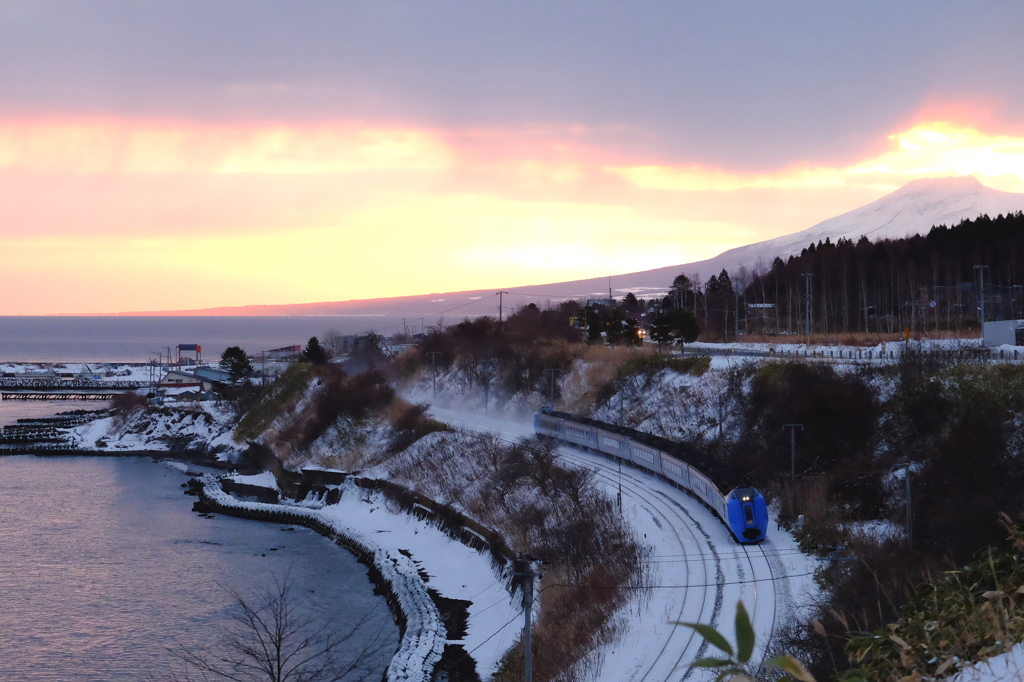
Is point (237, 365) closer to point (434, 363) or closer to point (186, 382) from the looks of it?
point (186, 382)

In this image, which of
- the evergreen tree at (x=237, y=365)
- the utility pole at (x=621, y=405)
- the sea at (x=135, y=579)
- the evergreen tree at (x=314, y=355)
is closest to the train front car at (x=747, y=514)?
the sea at (x=135, y=579)

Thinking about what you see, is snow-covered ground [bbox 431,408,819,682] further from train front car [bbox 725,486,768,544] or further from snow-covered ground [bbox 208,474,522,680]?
snow-covered ground [bbox 208,474,522,680]

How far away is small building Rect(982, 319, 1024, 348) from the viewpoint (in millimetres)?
47094

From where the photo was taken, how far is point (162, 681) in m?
26.3

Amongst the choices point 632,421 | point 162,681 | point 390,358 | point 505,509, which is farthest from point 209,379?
point 162,681

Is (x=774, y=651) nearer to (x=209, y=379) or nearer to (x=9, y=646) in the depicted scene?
(x=9, y=646)

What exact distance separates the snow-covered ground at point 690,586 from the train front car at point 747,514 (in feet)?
1.50

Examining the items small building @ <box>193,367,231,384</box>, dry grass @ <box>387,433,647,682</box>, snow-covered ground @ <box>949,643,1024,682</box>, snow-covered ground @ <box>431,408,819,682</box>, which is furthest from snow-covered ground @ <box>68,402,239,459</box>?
snow-covered ground @ <box>949,643,1024,682</box>

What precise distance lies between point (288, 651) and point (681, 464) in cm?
1866

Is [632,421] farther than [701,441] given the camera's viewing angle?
Yes

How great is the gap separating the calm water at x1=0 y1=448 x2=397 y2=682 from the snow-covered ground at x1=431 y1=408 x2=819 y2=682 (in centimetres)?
1055

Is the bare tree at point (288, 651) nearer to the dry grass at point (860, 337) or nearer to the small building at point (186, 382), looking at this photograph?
the dry grass at point (860, 337)

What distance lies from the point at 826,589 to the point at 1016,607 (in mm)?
19179

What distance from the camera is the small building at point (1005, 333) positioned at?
4709 centimetres
